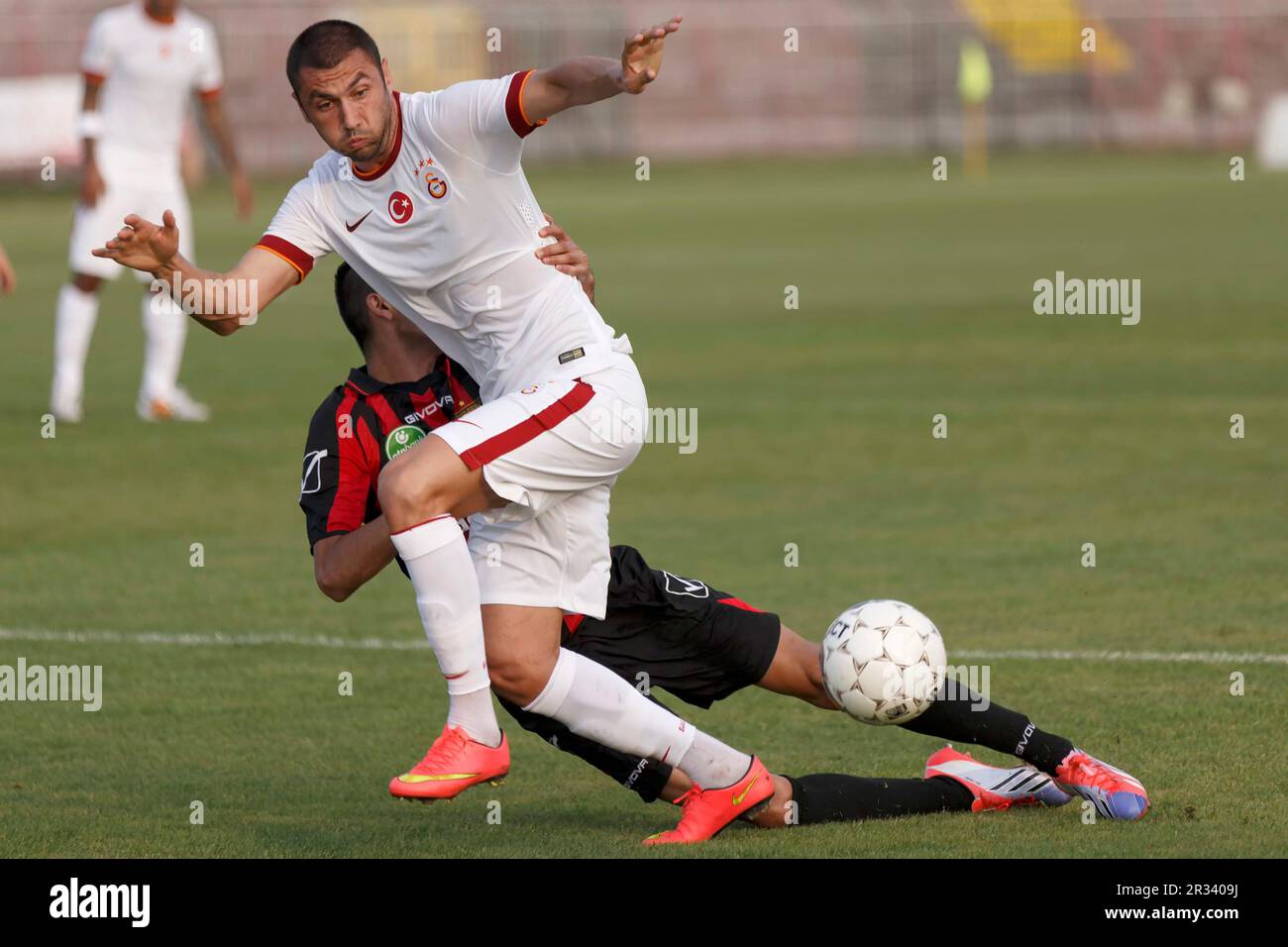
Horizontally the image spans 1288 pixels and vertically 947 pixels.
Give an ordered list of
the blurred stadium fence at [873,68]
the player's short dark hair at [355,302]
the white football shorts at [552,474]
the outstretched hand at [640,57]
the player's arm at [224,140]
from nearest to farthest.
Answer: the outstretched hand at [640,57]
the white football shorts at [552,474]
the player's short dark hair at [355,302]
the player's arm at [224,140]
the blurred stadium fence at [873,68]

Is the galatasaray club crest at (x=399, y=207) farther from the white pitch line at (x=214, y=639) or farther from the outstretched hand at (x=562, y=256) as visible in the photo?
the white pitch line at (x=214, y=639)

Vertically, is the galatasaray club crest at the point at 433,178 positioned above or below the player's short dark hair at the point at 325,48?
below

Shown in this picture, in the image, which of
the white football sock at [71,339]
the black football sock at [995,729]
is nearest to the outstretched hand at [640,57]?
the black football sock at [995,729]

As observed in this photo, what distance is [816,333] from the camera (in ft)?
63.3

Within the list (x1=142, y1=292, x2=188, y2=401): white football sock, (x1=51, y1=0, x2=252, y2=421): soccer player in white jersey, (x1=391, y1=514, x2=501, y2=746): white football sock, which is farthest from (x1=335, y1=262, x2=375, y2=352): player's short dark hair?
(x1=51, y1=0, x2=252, y2=421): soccer player in white jersey

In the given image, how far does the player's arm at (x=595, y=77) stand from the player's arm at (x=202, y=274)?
93 cm

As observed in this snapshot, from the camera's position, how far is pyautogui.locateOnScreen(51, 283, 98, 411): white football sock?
15.0 m

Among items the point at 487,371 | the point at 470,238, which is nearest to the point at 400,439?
the point at 487,371

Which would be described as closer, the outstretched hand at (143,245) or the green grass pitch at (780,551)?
the outstretched hand at (143,245)

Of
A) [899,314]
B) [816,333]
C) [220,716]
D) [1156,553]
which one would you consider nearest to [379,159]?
[220,716]

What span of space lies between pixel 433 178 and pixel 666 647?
5.04ft

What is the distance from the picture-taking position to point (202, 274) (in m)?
6.00

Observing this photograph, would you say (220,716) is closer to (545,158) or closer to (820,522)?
(820,522)

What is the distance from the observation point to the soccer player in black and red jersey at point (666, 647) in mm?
6047
